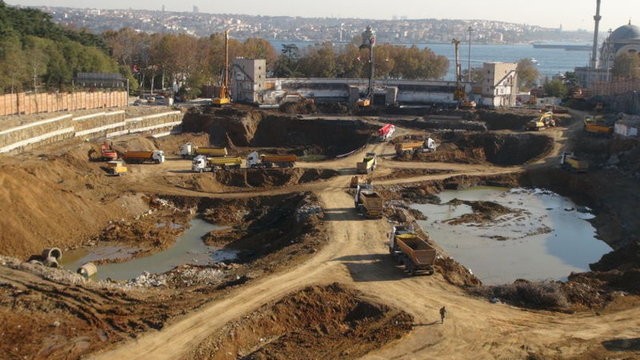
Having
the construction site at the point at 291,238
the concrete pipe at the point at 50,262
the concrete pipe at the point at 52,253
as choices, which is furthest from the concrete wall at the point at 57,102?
the concrete pipe at the point at 50,262

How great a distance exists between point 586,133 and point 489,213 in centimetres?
1712

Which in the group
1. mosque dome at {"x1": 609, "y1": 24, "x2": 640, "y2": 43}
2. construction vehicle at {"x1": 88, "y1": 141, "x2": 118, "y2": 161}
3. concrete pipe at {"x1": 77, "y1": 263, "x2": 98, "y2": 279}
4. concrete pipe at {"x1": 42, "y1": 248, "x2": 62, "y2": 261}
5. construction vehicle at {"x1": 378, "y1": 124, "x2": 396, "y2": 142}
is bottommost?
concrete pipe at {"x1": 77, "y1": 263, "x2": 98, "y2": 279}

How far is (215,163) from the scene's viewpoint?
3941 cm

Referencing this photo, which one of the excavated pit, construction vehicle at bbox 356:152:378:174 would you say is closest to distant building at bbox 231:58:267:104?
the excavated pit

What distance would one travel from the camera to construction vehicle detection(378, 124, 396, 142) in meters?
48.4

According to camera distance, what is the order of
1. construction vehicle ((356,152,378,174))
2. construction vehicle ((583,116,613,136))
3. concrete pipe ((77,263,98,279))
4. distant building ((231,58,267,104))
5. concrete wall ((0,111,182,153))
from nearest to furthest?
concrete pipe ((77,263,98,279)) → concrete wall ((0,111,182,153)) → construction vehicle ((356,152,378,174)) → construction vehicle ((583,116,613,136)) → distant building ((231,58,267,104))

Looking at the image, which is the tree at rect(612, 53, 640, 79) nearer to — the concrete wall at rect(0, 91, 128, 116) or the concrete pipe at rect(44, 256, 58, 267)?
the concrete wall at rect(0, 91, 128, 116)

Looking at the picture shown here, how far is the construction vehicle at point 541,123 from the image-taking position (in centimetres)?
5025

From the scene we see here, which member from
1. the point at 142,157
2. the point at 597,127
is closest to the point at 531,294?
the point at 142,157

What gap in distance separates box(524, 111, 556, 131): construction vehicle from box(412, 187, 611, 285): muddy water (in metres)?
11.0

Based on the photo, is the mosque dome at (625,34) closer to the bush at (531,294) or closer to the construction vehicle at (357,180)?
the construction vehicle at (357,180)

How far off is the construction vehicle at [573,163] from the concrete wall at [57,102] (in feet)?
102

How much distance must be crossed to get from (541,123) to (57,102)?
32757 mm

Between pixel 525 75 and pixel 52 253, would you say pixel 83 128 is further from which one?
pixel 525 75
